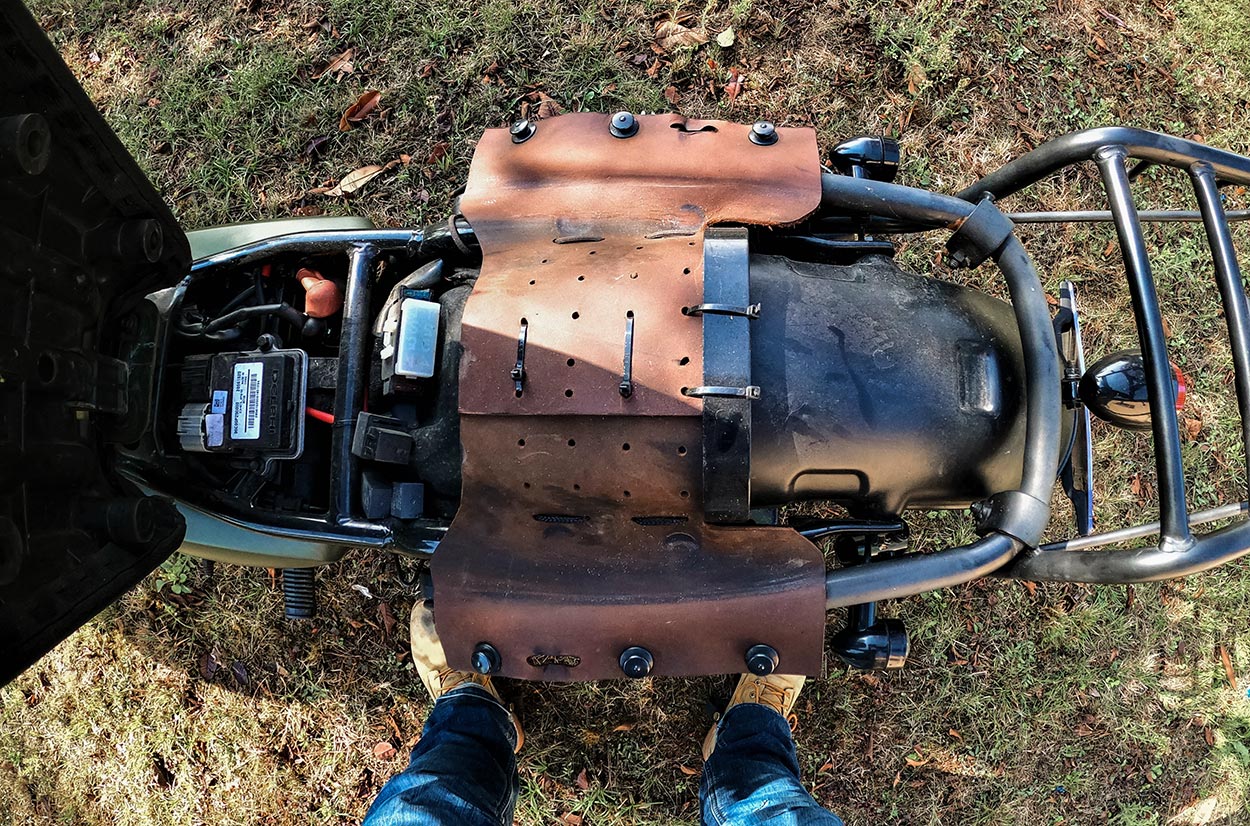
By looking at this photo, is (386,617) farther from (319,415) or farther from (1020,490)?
(1020,490)

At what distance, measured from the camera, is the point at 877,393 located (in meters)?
2.06

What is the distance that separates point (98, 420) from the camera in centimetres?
211

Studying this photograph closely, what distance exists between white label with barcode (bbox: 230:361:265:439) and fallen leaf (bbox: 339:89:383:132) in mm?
1846

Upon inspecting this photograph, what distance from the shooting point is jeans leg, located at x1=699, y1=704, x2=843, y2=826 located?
271 cm

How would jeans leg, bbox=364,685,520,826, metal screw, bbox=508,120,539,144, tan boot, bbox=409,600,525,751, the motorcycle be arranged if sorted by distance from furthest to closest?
tan boot, bbox=409,600,525,751 < jeans leg, bbox=364,685,520,826 < metal screw, bbox=508,120,539,144 < the motorcycle

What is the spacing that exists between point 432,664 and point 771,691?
134 centimetres

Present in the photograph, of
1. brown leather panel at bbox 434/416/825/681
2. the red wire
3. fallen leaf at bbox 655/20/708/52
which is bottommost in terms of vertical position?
brown leather panel at bbox 434/416/825/681

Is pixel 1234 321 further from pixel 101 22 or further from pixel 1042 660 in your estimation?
pixel 101 22

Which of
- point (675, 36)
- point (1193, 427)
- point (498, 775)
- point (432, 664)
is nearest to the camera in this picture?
point (498, 775)

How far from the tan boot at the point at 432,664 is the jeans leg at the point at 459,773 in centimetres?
3

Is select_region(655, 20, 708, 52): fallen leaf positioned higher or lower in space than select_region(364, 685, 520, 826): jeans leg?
higher

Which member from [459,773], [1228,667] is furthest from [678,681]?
[1228,667]

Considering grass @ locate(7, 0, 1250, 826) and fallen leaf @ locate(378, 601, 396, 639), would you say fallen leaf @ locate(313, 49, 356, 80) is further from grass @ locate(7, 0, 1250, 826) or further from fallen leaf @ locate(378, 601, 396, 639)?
fallen leaf @ locate(378, 601, 396, 639)

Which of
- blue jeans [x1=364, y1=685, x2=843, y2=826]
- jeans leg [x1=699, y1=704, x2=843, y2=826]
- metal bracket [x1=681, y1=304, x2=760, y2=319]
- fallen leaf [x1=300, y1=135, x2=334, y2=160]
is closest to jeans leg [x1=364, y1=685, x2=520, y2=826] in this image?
blue jeans [x1=364, y1=685, x2=843, y2=826]
